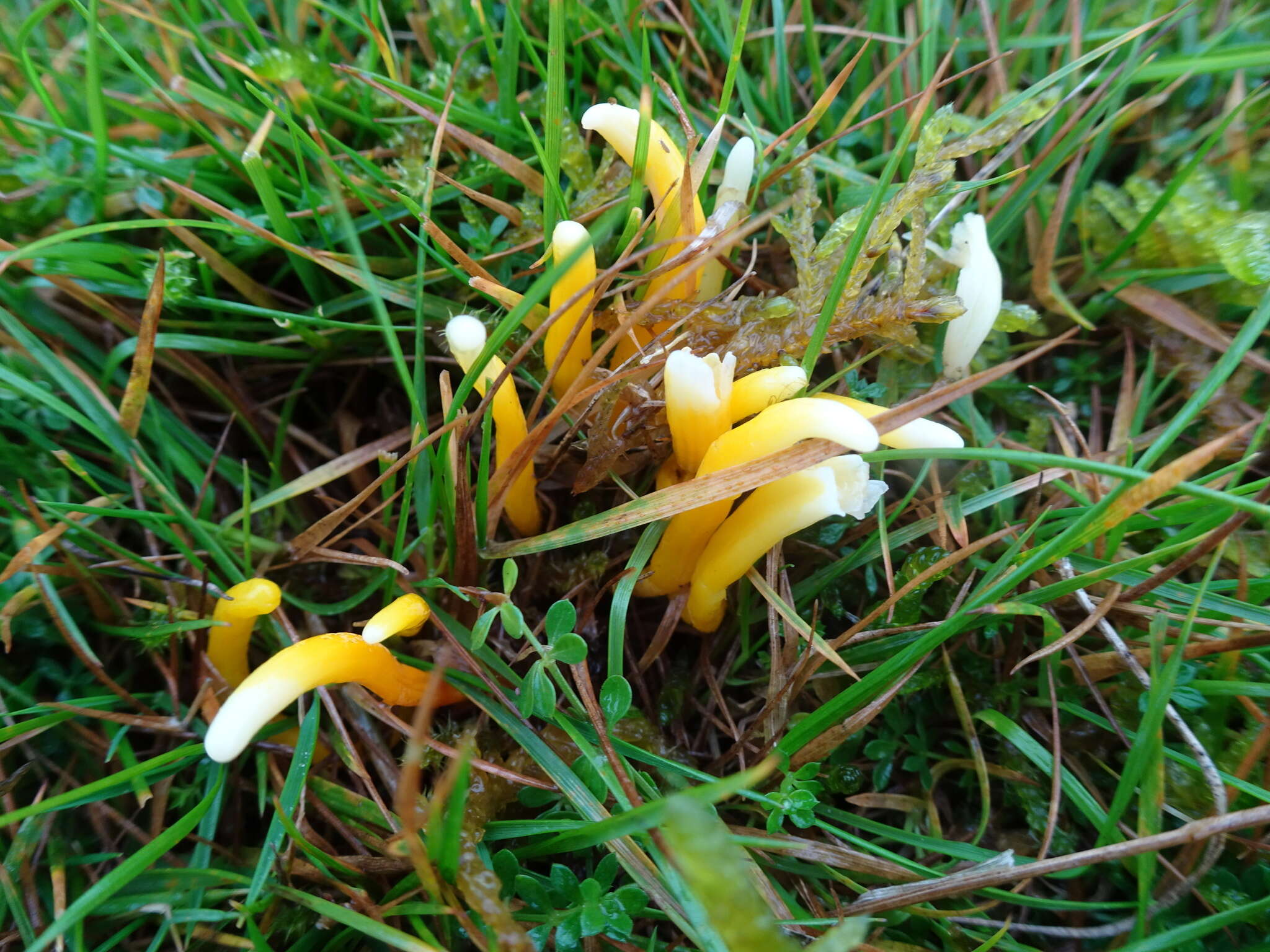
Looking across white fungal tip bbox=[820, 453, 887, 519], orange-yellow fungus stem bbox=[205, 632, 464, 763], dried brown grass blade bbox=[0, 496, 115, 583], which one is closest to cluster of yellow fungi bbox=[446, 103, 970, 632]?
white fungal tip bbox=[820, 453, 887, 519]

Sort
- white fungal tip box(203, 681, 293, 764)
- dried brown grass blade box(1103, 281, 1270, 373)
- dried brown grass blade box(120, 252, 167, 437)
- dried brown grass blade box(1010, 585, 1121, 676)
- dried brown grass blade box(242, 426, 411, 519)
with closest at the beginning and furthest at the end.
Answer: white fungal tip box(203, 681, 293, 764)
dried brown grass blade box(1010, 585, 1121, 676)
dried brown grass blade box(120, 252, 167, 437)
dried brown grass blade box(242, 426, 411, 519)
dried brown grass blade box(1103, 281, 1270, 373)

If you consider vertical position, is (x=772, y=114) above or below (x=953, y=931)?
above

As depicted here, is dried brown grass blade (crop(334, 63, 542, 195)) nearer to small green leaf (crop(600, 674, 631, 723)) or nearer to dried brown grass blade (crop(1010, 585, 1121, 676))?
small green leaf (crop(600, 674, 631, 723))

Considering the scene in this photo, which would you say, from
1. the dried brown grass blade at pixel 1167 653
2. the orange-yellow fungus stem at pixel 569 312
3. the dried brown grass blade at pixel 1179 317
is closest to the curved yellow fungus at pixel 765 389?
the orange-yellow fungus stem at pixel 569 312

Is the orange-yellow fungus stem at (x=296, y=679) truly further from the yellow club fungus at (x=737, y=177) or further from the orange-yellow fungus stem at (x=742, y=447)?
the yellow club fungus at (x=737, y=177)

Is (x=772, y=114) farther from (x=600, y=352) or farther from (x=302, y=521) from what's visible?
(x=302, y=521)

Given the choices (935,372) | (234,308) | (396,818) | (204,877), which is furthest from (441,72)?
(204,877)

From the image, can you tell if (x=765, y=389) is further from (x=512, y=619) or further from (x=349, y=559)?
(x=349, y=559)
